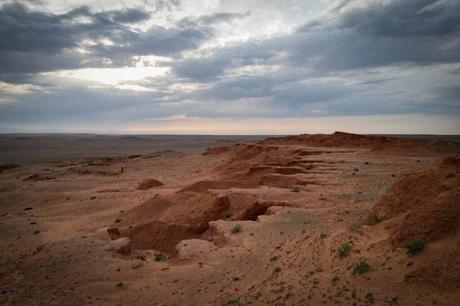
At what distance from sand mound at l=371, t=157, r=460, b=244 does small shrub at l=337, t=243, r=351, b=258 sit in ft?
2.69

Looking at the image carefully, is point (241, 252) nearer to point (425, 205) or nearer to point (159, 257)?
point (159, 257)

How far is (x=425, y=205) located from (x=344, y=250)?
1649mm

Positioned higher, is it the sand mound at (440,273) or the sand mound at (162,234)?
the sand mound at (440,273)

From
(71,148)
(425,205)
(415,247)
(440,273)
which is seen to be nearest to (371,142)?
(425,205)

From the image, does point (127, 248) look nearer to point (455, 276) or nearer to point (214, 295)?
point (214, 295)

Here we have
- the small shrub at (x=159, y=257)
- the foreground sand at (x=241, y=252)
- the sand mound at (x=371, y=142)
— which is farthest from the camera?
the sand mound at (x=371, y=142)

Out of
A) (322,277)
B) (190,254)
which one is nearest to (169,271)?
(190,254)

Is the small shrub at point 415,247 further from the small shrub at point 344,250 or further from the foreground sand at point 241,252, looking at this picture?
the small shrub at point 344,250

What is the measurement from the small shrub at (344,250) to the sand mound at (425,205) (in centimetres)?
82

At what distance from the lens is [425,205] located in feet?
22.1

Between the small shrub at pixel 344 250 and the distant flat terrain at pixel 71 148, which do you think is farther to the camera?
the distant flat terrain at pixel 71 148

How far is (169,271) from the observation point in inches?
307

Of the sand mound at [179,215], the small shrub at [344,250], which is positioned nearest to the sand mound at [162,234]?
the sand mound at [179,215]

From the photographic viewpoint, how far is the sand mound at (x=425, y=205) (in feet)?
20.3
